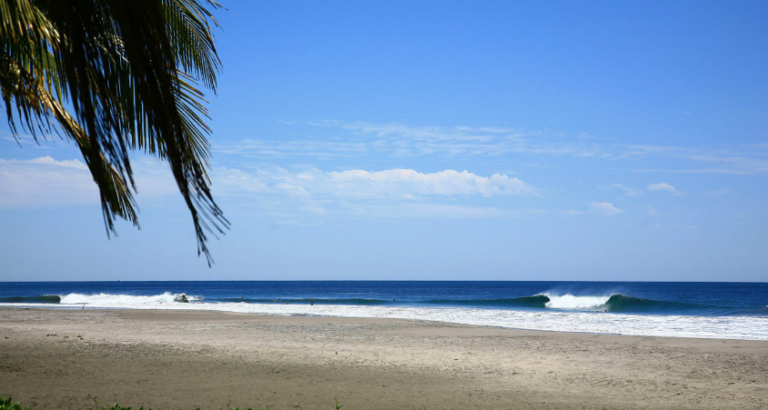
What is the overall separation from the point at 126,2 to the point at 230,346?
1200 centimetres

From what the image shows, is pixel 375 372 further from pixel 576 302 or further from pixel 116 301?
pixel 576 302

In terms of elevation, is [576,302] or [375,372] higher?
[375,372]

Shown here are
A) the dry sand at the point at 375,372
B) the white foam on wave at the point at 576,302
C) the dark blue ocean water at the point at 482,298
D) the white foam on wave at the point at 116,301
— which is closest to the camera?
the dry sand at the point at 375,372

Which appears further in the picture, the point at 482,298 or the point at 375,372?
the point at 482,298

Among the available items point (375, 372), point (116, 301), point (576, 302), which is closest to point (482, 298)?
point (576, 302)

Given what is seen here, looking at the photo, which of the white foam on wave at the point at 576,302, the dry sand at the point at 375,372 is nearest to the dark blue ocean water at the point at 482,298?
→ the white foam on wave at the point at 576,302

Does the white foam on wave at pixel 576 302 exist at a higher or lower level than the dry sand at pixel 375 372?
lower

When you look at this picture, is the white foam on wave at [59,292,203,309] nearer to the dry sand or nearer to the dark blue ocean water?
the dark blue ocean water

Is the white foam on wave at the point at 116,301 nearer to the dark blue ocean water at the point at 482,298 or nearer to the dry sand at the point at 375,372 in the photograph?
the dark blue ocean water at the point at 482,298

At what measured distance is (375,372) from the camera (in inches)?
362

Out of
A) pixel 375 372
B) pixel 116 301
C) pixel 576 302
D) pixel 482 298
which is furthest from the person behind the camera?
pixel 482 298

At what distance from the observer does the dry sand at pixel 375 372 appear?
709 centimetres

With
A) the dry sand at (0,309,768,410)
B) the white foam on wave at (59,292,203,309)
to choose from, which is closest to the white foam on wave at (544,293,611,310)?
the white foam on wave at (59,292,203,309)

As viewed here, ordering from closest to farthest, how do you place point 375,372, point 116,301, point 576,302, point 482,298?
1. point 375,372
2. point 116,301
3. point 576,302
4. point 482,298
